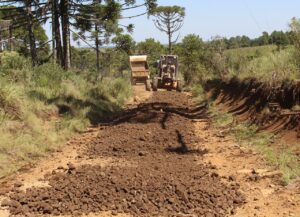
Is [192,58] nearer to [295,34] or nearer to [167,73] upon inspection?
[167,73]

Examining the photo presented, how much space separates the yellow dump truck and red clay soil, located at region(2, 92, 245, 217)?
52.1 ft

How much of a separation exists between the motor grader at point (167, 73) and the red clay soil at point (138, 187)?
13537 millimetres

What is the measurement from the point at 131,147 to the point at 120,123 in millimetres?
3531

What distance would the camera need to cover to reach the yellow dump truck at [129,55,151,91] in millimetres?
26641

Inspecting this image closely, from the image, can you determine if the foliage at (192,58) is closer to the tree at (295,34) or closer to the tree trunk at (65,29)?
the tree trunk at (65,29)

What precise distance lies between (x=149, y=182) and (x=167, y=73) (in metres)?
17.4

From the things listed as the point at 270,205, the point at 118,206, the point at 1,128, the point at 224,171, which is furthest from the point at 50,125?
the point at 270,205

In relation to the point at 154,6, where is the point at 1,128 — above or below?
below

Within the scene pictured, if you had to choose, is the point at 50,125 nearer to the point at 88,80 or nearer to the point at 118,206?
the point at 118,206

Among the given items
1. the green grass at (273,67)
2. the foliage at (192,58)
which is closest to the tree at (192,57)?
the foliage at (192,58)

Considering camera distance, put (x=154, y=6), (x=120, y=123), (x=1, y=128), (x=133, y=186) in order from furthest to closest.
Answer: (x=154, y=6), (x=120, y=123), (x=1, y=128), (x=133, y=186)

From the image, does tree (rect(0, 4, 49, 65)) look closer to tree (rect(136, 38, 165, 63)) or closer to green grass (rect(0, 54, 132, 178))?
green grass (rect(0, 54, 132, 178))

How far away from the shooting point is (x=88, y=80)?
20.7 meters

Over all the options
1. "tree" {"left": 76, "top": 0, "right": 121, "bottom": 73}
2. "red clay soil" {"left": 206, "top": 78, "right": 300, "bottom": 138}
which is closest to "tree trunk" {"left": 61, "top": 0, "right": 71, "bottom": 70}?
"tree" {"left": 76, "top": 0, "right": 121, "bottom": 73}
